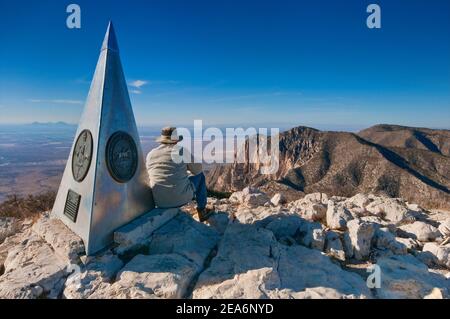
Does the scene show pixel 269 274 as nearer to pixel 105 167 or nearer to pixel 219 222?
pixel 219 222

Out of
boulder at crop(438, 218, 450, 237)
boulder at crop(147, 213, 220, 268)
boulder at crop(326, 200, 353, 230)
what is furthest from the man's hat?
boulder at crop(438, 218, 450, 237)

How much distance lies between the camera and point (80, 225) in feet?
17.7

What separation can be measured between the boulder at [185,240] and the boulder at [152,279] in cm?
35

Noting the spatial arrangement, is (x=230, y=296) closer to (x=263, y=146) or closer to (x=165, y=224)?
(x=165, y=224)

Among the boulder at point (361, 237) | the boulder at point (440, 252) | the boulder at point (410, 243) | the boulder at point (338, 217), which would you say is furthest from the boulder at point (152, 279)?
the boulder at point (440, 252)

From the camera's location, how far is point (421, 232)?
7.11m

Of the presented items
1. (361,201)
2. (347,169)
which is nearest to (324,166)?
(347,169)

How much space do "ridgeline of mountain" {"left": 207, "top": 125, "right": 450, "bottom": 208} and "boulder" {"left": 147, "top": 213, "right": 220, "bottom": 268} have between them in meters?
39.2

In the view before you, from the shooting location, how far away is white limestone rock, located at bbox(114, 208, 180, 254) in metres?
5.46

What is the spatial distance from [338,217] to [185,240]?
414 cm

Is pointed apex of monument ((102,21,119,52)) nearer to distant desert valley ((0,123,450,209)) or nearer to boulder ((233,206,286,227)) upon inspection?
boulder ((233,206,286,227))
